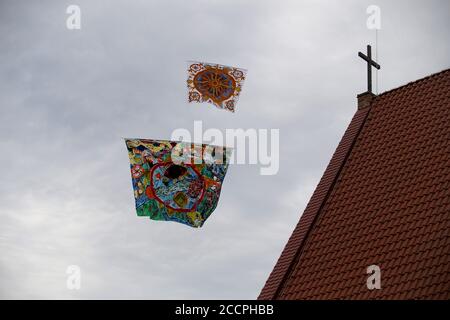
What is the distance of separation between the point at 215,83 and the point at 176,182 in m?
2.30

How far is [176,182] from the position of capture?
14508mm

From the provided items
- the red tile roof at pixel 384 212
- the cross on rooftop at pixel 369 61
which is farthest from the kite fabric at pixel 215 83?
the cross on rooftop at pixel 369 61

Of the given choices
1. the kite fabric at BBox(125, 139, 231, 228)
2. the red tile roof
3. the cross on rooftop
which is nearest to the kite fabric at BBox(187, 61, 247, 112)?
the kite fabric at BBox(125, 139, 231, 228)

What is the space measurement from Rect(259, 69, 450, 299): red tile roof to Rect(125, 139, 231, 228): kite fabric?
3.34m

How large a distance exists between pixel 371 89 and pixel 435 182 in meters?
5.59

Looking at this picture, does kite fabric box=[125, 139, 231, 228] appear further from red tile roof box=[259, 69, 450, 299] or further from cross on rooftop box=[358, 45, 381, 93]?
cross on rooftop box=[358, 45, 381, 93]

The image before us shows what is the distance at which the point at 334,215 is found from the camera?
17094mm

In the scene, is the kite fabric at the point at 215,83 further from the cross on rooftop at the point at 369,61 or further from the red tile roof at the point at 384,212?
the cross on rooftop at the point at 369,61

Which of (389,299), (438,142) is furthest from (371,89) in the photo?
(389,299)

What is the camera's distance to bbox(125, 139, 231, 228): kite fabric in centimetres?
1425

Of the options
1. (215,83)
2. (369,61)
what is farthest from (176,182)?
(369,61)

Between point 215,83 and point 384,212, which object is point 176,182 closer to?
point 215,83
